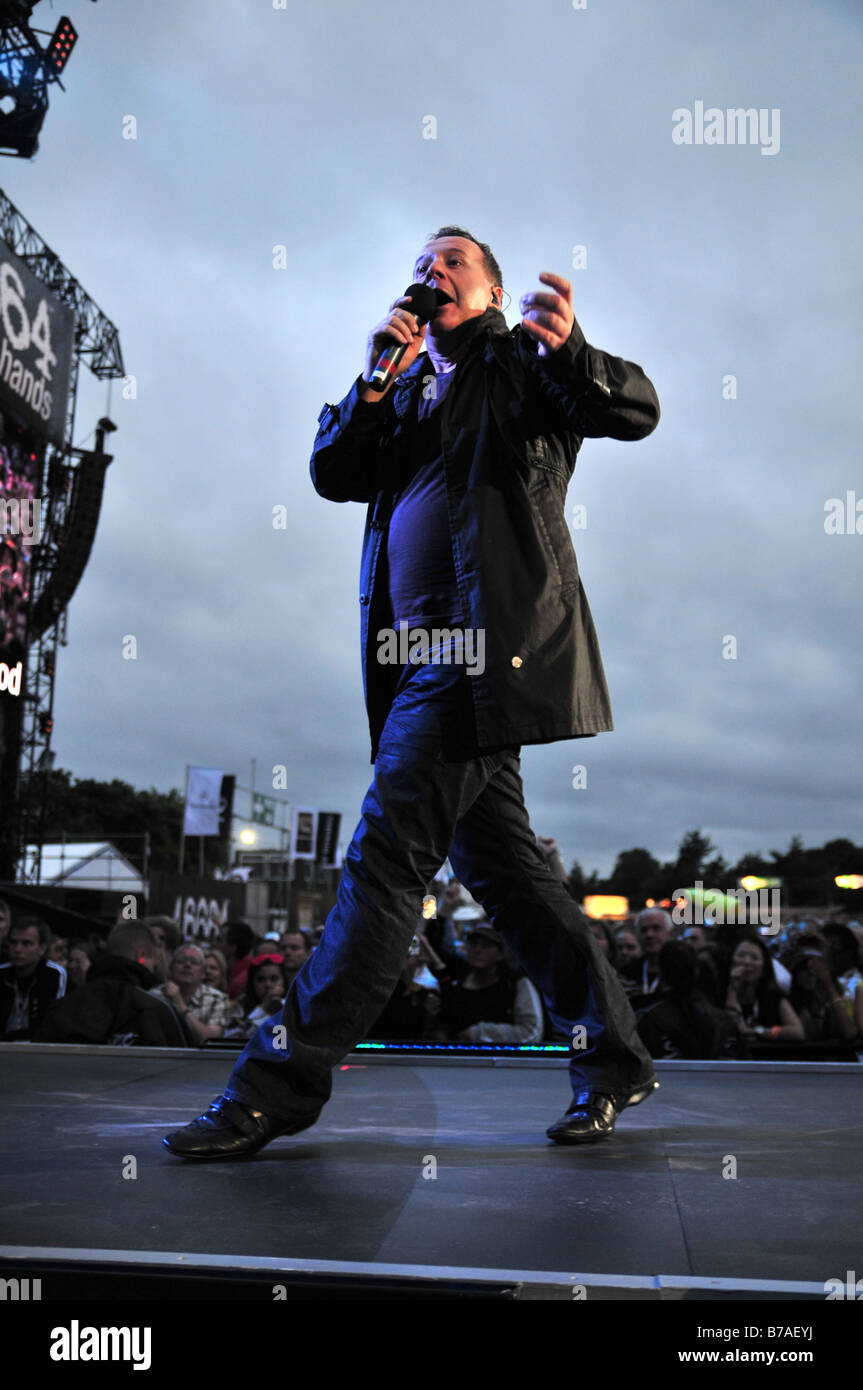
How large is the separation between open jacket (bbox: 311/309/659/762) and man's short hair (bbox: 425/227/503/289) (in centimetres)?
13

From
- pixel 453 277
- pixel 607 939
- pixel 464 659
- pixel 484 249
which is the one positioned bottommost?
pixel 607 939

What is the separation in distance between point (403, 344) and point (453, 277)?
297 mm

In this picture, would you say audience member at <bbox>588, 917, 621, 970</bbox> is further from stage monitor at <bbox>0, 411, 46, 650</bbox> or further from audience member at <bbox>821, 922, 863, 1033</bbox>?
stage monitor at <bbox>0, 411, 46, 650</bbox>

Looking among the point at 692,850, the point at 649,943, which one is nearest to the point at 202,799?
the point at 649,943

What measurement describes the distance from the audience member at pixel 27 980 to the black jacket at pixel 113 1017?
Result: 1404 millimetres

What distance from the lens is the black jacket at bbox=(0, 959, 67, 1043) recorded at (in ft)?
20.0

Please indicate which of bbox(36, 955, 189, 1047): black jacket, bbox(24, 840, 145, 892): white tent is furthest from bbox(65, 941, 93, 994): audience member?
bbox(24, 840, 145, 892): white tent

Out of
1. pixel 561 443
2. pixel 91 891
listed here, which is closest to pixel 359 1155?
pixel 561 443

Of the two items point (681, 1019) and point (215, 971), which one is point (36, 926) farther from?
point (681, 1019)

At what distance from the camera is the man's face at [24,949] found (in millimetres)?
6255

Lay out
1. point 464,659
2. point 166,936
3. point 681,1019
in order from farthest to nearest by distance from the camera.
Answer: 1. point 166,936
2. point 681,1019
3. point 464,659

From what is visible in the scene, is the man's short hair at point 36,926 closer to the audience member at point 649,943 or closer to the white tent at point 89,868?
the audience member at point 649,943

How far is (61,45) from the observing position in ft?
59.3
